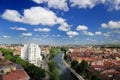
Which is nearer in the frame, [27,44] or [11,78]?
[11,78]

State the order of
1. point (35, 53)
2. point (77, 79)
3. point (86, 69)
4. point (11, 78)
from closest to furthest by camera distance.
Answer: point (11, 78)
point (77, 79)
point (86, 69)
point (35, 53)

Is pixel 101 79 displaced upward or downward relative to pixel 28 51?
downward

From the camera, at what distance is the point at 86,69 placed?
2081 centimetres

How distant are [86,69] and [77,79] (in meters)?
2.96

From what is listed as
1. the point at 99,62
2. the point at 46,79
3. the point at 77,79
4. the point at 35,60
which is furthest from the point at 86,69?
the point at 35,60

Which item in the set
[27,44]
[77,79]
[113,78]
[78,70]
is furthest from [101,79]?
[27,44]

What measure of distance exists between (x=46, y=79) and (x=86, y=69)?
670cm

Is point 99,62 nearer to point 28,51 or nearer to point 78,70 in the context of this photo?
point 78,70

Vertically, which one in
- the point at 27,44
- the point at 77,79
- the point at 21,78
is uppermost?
the point at 27,44

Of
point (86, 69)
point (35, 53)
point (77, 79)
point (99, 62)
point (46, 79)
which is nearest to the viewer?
point (46, 79)

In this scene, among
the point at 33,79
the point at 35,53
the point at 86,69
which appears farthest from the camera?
the point at 35,53

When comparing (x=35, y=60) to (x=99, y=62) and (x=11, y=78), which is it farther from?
(x=11, y=78)

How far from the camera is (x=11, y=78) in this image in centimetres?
997

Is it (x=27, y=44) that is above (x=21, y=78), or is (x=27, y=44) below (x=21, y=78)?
above
